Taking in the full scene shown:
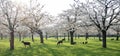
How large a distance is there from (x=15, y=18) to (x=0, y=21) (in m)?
2.64

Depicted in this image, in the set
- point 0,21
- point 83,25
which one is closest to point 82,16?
point 83,25

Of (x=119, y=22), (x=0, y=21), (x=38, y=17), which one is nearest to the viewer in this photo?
(x=0, y=21)

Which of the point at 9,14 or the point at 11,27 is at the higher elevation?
the point at 9,14

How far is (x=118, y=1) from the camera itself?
32969 mm

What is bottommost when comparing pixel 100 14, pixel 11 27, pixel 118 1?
pixel 11 27

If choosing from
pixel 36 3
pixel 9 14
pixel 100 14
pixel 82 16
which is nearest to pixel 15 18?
pixel 9 14

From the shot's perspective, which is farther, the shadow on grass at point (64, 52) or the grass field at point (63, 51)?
the grass field at point (63, 51)

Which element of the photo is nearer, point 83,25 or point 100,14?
point 100,14

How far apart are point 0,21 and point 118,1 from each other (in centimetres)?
2131

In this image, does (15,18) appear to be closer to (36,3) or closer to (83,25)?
(83,25)

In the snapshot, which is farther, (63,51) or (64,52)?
(63,51)

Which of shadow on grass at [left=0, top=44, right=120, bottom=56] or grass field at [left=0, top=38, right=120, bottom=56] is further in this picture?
grass field at [left=0, top=38, right=120, bottom=56]

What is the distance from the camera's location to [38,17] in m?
53.9

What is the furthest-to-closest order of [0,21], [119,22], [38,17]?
[38,17] → [119,22] → [0,21]
